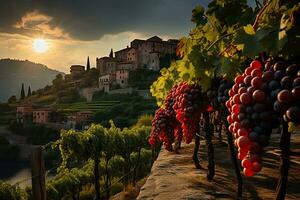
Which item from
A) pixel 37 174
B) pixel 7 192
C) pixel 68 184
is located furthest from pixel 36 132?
pixel 37 174

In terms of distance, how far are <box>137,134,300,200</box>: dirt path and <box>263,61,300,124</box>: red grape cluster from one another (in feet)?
7.87

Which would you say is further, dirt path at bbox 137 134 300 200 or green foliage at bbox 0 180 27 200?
green foliage at bbox 0 180 27 200

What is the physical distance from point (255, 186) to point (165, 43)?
128276mm

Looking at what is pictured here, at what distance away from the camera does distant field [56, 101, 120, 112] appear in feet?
368

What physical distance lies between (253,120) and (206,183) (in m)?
3.38

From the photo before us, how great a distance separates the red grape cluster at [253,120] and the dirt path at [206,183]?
234 cm

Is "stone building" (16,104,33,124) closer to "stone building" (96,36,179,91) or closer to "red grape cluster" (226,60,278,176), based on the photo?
"stone building" (96,36,179,91)

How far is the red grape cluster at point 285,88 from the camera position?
2.13 meters

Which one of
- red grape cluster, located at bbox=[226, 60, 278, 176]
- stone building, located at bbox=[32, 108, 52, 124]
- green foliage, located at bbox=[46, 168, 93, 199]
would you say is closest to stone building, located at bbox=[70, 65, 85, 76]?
stone building, located at bbox=[32, 108, 52, 124]

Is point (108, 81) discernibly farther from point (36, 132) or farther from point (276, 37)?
point (276, 37)

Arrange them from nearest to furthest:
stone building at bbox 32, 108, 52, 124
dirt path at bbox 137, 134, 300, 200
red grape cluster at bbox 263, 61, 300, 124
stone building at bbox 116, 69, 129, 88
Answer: red grape cluster at bbox 263, 61, 300, 124, dirt path at bbox 137, 134, 300, 200, stone building at bbox 32, 108, 52, 124, stone building at bbox 116, 69, 129, 88

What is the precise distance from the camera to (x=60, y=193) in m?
35.8

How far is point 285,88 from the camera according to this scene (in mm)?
2225

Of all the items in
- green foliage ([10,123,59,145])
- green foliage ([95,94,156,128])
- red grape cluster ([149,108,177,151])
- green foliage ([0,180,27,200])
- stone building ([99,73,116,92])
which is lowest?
green foliage ([10,123,59,145])
